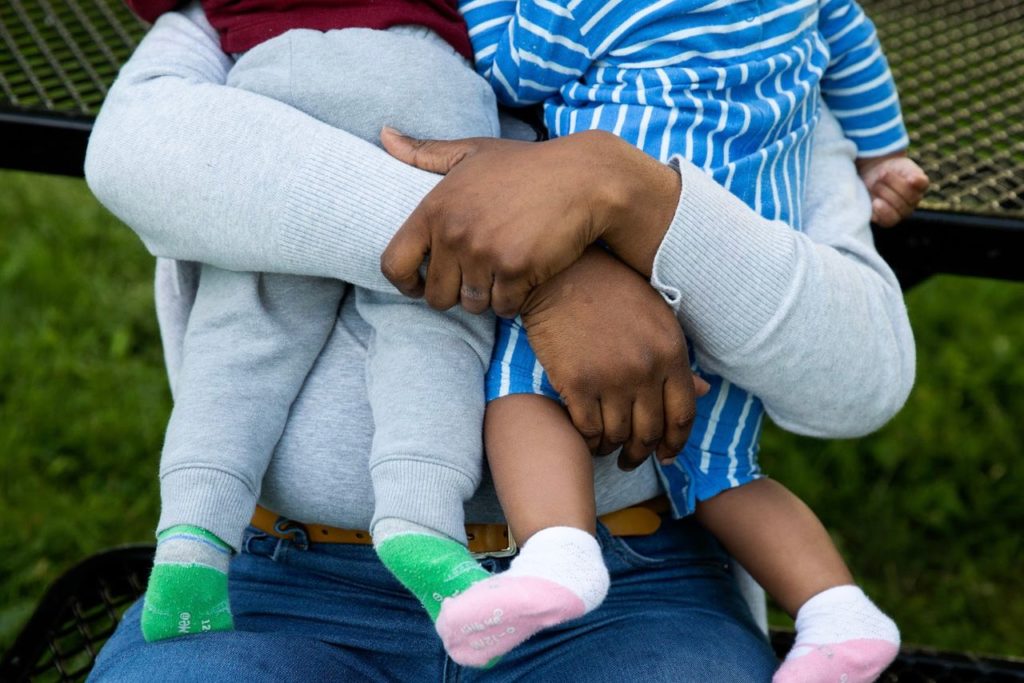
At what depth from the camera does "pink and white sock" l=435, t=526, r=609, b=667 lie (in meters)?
1.26

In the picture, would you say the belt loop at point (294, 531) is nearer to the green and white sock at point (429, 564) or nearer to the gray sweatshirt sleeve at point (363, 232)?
the green and white sock at point (429, 564)

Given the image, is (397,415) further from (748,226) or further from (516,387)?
(748,226)

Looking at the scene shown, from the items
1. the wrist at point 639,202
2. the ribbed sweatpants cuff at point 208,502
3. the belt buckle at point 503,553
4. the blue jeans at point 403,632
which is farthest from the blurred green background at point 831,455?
the wrist at point 639,202

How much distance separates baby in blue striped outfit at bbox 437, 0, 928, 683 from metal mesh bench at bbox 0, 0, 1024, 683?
136 mm

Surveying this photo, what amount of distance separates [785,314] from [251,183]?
0.66m

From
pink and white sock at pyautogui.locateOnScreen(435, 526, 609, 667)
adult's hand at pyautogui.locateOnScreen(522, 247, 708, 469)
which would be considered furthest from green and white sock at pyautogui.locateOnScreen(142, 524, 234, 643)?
adult's hand at pyautogui.locateOnScreen(522, 247, 708, 469)

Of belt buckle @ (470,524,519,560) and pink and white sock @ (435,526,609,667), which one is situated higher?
pink and white sock @ (435,526,609,667)

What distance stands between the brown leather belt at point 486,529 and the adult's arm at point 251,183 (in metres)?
0.35

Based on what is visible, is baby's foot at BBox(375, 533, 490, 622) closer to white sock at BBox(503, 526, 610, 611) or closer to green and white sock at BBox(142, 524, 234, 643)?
white sock at BBox(503, 526, 610, 611)

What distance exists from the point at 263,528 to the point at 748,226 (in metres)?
0.77

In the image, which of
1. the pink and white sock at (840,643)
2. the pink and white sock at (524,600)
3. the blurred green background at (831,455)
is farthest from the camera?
the blurred green background at (831,455)

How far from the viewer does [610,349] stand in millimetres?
1403

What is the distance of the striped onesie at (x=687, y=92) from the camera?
1523mm

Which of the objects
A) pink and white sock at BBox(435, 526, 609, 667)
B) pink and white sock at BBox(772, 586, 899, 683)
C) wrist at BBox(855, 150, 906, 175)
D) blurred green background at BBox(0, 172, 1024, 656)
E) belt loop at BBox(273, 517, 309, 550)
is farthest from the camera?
blurred green background at BBox(0, 172, 1024, 656)
